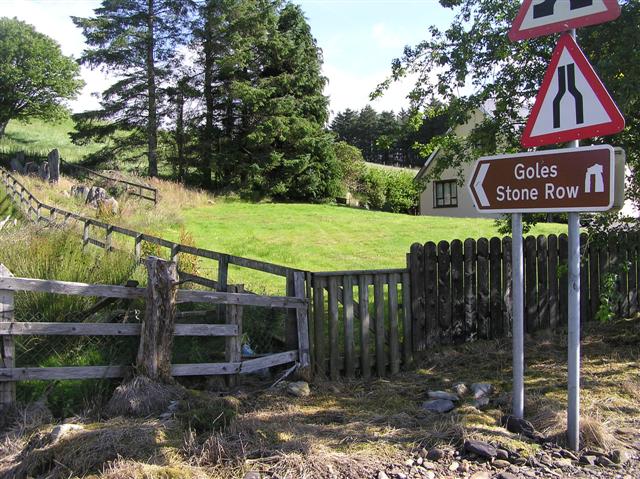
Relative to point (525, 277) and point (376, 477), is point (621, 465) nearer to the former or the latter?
point (376, 477)

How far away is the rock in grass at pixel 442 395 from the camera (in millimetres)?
4883

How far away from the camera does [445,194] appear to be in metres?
32.4

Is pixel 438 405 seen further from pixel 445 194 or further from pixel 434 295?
pixel 445 194

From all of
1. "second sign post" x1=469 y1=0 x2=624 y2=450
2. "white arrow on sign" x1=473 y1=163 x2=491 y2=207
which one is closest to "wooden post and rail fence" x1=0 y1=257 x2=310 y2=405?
"white arrow on sign" x1=473 y1=163 x2=491 y2=207

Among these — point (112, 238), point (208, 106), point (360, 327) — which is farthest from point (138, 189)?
point (360, 327)

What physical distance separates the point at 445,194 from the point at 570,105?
29.4 meters

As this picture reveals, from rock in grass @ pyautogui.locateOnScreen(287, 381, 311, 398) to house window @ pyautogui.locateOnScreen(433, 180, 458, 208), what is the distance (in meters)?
27.7

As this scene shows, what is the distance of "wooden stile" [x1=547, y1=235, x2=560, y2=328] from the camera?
24.3 ft

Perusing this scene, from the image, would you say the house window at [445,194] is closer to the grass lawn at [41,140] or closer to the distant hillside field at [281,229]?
the distant hillside field at [281,229]

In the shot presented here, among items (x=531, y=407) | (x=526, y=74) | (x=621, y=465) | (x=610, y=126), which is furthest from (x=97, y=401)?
(x=526, y=74)

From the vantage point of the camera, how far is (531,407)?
15.0 feet

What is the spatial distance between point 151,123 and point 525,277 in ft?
92.7

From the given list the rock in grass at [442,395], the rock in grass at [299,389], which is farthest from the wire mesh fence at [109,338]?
the rock in grass at [442,395]

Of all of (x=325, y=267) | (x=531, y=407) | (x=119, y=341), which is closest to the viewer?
(x=531, y=407)
